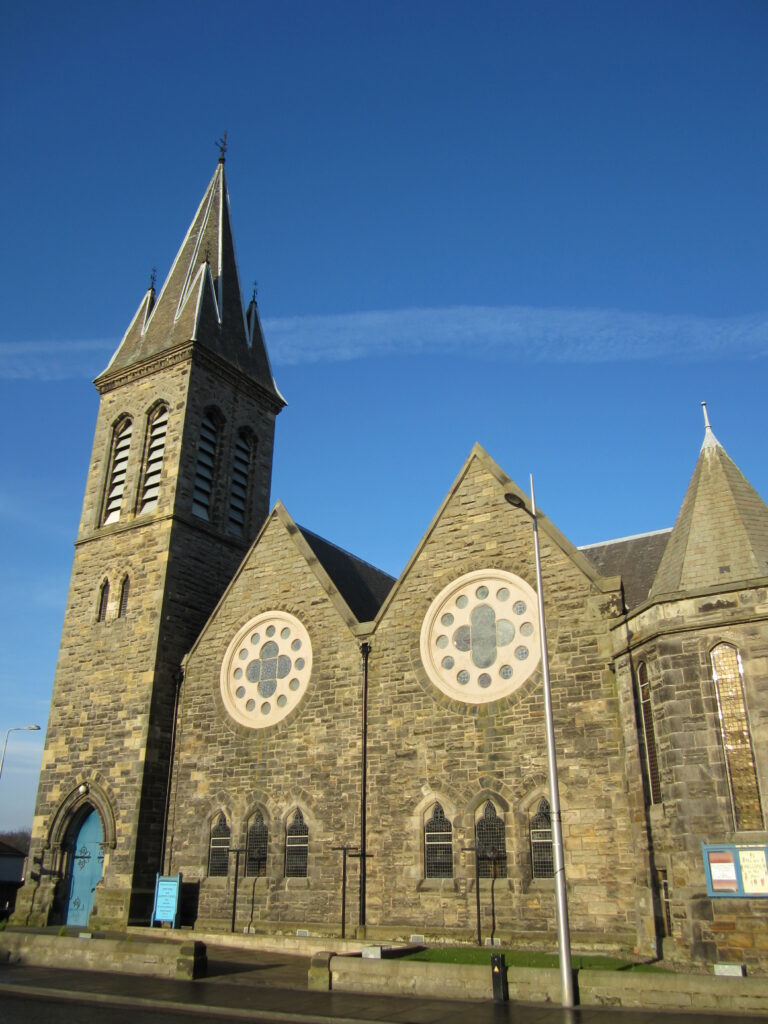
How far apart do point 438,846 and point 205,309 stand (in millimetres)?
21927

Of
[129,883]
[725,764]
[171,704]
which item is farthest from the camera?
[171,704]

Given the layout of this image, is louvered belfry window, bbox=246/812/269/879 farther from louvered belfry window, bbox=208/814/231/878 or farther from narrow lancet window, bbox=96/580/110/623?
narrow lancet window, bbox=96/580/110/623

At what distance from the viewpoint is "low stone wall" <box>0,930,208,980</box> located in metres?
16.2

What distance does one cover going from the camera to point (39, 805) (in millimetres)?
26469

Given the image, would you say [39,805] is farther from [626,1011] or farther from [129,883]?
[626,1011]

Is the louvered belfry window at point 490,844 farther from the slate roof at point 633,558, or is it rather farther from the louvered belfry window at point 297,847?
the slate roof at point 633,558

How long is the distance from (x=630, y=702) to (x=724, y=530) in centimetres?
405

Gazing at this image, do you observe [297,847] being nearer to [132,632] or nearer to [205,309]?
[132,632]

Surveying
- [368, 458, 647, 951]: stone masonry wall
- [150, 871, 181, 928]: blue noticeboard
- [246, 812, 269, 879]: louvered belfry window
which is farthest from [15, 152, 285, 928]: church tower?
[368, 458, 647, 951]: stone masonry wall

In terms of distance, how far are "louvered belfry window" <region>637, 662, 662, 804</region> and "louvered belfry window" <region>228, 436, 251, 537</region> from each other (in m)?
17.4

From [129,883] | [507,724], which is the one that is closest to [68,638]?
[129,883]

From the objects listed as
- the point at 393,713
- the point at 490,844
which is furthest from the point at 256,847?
the point at 490,844

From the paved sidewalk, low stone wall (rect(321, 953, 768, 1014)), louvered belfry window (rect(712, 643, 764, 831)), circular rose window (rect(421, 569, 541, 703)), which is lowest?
the paved sidewalk

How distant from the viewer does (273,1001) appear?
1384cm
